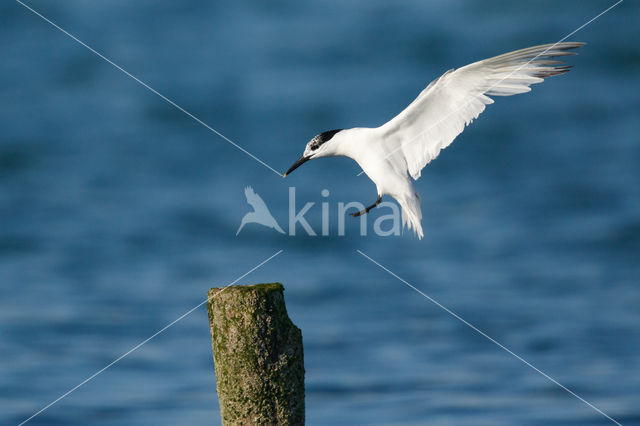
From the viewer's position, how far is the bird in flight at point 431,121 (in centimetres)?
827

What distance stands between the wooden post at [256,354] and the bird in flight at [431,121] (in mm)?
2961

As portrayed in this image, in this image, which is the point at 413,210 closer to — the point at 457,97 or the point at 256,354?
the point at 457,97

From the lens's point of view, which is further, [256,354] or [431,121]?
[431,121]

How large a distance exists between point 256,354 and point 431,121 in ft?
13.2

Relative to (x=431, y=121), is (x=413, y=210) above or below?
below

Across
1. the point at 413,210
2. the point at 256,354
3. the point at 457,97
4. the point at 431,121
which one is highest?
the point at 457,97

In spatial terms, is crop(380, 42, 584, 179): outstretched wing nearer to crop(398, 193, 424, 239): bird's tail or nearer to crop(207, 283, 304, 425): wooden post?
crop(398, 193, 424, 239): bird's tail

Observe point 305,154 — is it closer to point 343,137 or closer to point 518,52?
point 343,137

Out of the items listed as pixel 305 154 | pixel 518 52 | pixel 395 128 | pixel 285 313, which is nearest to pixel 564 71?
pixel 518 52

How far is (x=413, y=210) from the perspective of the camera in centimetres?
854

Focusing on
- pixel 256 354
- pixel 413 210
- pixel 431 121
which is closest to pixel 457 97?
pixel 431 121

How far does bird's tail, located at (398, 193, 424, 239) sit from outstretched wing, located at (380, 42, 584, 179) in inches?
14.6

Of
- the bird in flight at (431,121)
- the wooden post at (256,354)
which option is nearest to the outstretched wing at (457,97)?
the bird in flight at (431,121)

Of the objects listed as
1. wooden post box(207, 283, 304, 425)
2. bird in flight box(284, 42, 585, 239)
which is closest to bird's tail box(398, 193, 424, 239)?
bird in flight box(284, 42, 585, 239)
